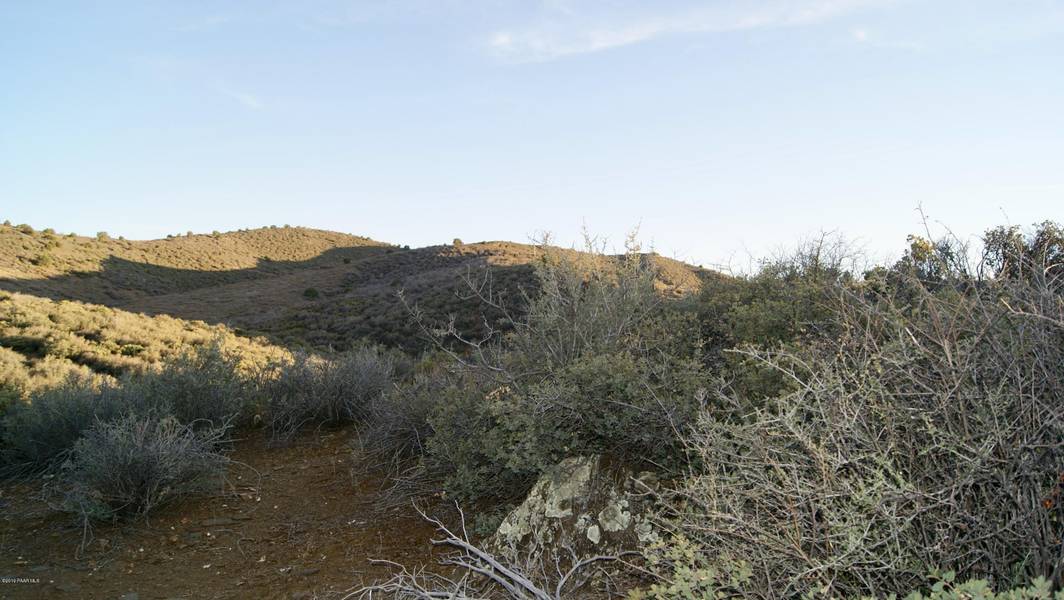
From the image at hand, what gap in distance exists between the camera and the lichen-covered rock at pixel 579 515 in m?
3.88

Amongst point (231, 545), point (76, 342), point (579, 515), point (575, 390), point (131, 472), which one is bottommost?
point (231, 545)

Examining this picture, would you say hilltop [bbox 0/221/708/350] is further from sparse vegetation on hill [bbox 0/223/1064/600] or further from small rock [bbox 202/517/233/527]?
small rock [bbox 202/517/233/527]

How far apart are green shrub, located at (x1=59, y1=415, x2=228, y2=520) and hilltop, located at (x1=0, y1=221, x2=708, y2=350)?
14.3 m

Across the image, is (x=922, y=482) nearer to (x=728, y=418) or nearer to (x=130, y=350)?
(x=728, y=418)

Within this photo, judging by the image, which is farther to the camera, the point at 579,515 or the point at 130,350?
the point at 130,350

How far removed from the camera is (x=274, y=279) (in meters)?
45.9

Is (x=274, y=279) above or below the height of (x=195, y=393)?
above

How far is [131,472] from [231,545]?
122 cm

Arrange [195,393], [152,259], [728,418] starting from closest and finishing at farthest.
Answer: [728,418], [195,393], [152,259]

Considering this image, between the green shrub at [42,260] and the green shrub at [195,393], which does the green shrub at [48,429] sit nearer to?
the green shrub at [195,393]

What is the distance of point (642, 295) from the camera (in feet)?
20.4

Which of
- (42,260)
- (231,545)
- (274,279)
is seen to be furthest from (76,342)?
(274,279)

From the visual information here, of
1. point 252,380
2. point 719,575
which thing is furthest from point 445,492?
point 252,380

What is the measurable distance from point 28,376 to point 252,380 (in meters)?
4.38
